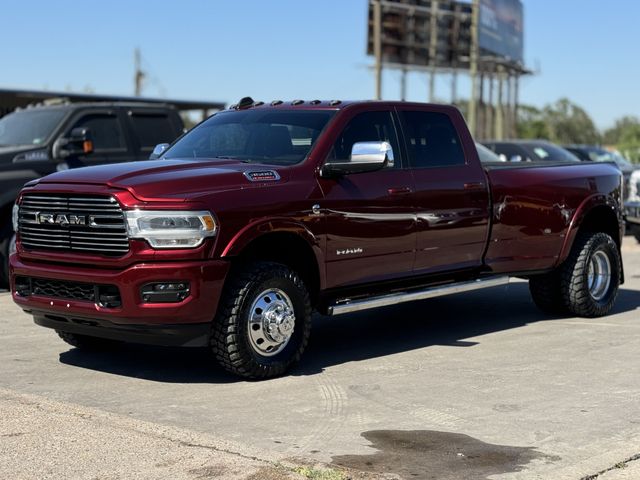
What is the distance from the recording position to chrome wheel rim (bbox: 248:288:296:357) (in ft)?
22.5

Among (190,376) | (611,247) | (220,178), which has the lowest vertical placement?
(190,376)

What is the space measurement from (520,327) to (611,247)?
1290mm

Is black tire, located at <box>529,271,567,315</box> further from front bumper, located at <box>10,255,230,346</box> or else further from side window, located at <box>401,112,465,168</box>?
Result: front bumper, located at <box>10,255,230,346</box>

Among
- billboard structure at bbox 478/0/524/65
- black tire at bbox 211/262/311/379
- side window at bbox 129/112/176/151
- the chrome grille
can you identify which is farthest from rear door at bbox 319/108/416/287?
billboard structure at bbox 478/0/524/65

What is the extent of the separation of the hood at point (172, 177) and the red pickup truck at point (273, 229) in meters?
0.01

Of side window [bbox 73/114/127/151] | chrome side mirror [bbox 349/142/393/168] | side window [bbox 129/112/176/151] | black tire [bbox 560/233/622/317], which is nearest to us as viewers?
chrome side mirror [bbox 349/142/393/168]

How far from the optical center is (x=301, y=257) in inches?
288

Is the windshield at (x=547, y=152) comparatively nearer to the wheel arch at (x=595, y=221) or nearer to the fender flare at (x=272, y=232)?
the wheel arch at (x=595, y=221)

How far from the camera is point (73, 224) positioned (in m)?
6.80

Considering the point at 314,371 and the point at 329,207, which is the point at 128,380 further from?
the point at 329,207

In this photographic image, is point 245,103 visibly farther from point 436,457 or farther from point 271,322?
point 436,457

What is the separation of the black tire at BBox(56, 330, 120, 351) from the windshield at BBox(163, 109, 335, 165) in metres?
1.48

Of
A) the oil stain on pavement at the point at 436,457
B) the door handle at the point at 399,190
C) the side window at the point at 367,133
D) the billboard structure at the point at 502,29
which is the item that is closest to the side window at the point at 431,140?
the side window at the point at 367,133

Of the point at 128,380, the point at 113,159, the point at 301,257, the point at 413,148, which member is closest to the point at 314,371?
the point at 301,257
